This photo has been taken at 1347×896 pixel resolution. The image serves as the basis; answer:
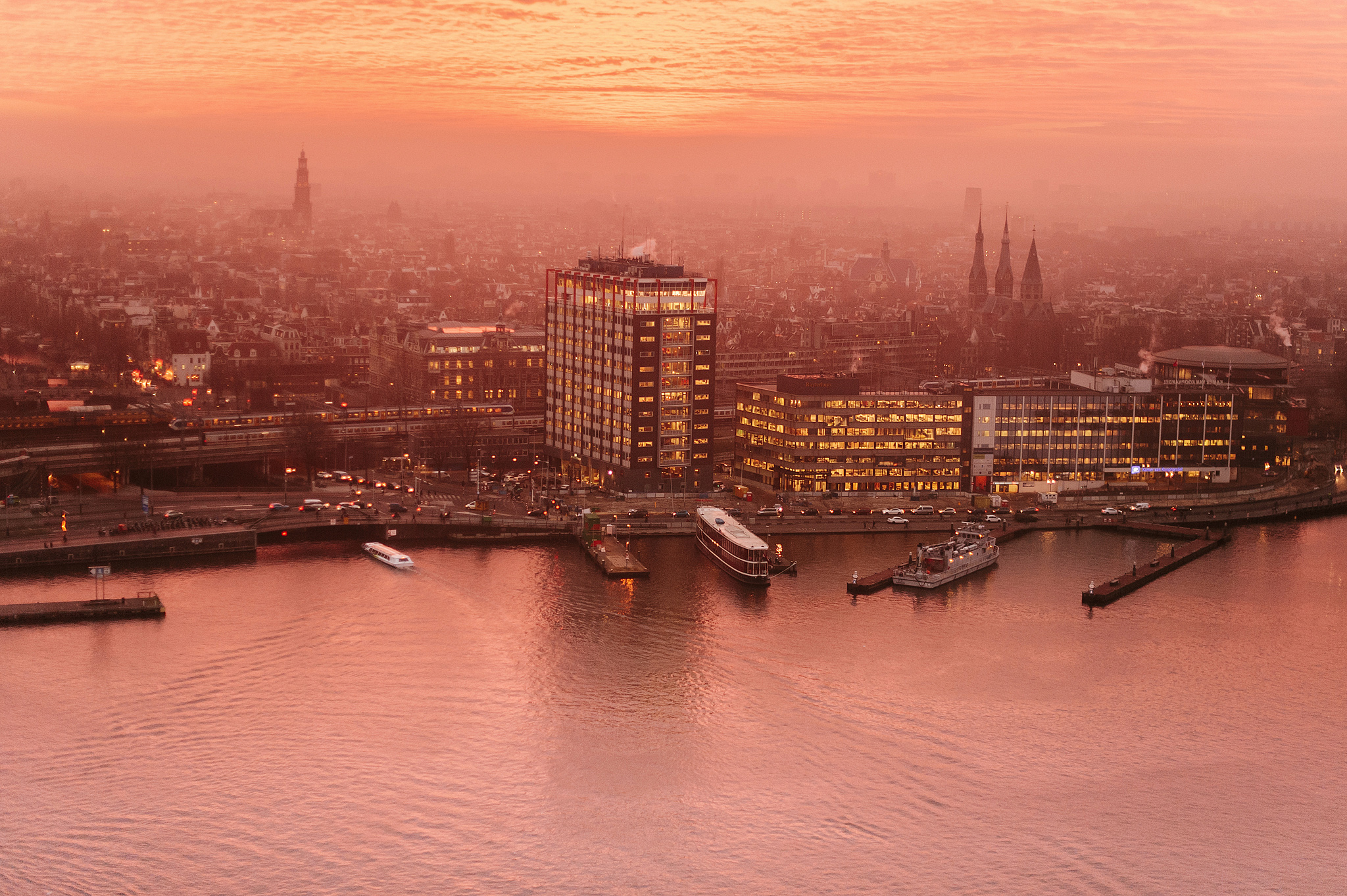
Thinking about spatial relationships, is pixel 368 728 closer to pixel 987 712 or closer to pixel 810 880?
pixel 810 880

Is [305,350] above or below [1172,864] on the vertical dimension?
above

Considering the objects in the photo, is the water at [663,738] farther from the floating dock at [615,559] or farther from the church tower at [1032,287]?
the church tower at [1032,287]

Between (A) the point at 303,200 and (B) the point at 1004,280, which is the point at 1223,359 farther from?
(A) the point at 303,200

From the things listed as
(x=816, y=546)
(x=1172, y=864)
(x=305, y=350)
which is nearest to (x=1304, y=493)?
(x=816, y=546)

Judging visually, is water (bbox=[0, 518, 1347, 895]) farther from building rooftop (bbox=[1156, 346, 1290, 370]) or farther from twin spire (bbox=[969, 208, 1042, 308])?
twin spire (bbox=[969, 208, 1042, 308])

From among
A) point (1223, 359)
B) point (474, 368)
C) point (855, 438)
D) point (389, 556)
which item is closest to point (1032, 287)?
point (1223, 359)
